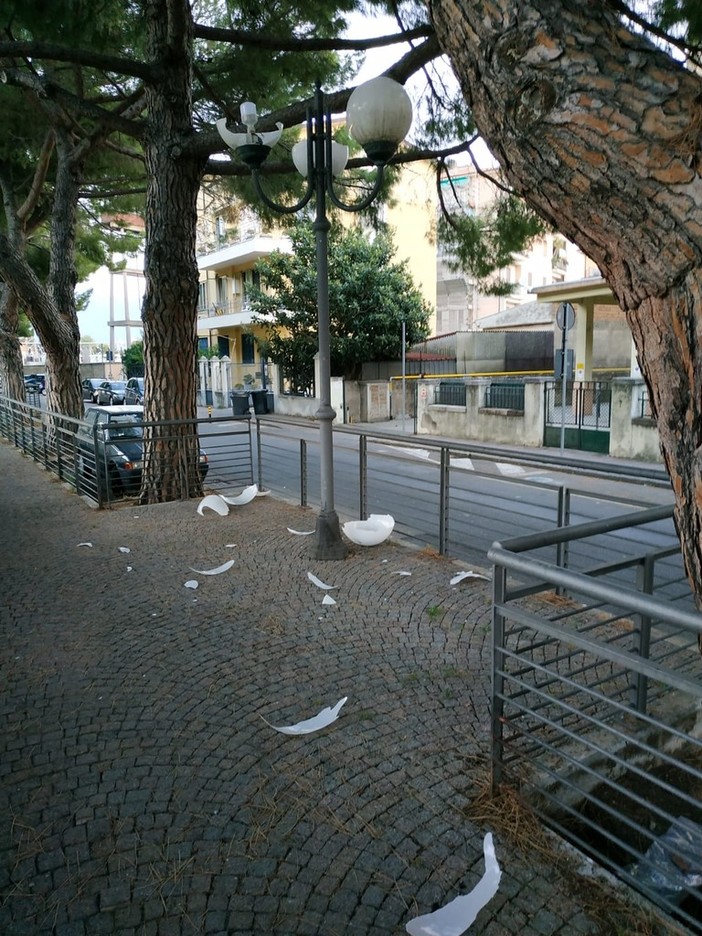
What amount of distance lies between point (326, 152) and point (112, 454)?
576 centimetres

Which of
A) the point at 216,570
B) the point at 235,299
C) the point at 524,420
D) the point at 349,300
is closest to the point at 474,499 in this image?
the point at 216,570

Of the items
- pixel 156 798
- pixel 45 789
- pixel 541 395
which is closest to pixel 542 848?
pixel 156 798

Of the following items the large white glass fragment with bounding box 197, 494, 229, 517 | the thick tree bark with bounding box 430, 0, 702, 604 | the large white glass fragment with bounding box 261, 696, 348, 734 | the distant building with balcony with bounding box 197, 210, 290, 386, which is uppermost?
the distant building with balcony with bounding box 197, 210, 290, 386

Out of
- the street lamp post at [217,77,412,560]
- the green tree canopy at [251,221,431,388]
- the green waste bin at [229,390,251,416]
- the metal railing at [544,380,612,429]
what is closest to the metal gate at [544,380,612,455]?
the metal railing at [544,380,612,429]

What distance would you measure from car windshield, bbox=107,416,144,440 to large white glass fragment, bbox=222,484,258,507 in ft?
4.64

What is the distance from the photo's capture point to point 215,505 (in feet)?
27.6

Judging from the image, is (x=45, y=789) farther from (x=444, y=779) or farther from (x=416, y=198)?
(x=416, y=198)

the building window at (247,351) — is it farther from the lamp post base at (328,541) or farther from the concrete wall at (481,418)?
the lamp post base at (328,541)

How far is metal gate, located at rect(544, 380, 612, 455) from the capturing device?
14062 millimetres

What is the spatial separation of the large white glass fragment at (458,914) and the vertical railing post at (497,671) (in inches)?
19.0

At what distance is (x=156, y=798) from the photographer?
2.83 meters

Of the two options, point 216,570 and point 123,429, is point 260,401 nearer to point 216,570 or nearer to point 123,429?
point 123,429

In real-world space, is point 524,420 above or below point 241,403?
below

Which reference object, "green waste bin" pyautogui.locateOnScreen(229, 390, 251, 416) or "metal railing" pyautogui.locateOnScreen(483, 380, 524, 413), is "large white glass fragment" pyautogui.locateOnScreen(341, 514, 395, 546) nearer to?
"metal railing" pyautogui.locateOnScreen(483, 380, 524, 413)
